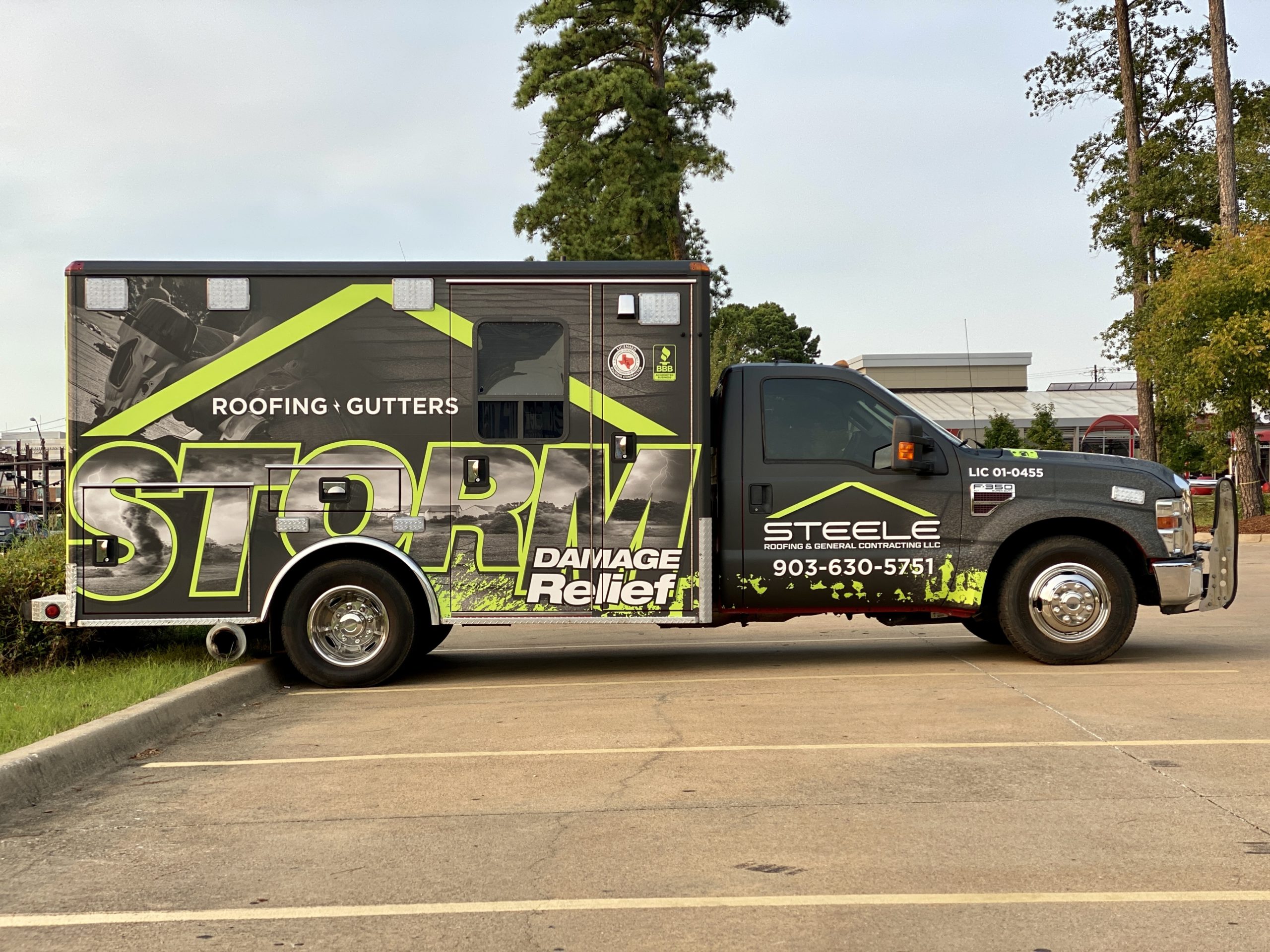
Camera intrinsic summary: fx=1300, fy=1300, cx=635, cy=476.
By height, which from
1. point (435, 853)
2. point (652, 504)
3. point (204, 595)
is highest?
point (652, 504)

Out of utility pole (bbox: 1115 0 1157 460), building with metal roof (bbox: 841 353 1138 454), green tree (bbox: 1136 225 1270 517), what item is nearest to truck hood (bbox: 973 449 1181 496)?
green tree (bbox: 1136 225 1270 517)

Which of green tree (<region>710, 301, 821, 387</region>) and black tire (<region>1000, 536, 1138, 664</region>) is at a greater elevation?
green tree (<region>710, 301, 821, 387</region>)

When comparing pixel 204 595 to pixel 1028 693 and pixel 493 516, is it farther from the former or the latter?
pixel 1028 693

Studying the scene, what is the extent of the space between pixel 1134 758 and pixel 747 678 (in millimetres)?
3336

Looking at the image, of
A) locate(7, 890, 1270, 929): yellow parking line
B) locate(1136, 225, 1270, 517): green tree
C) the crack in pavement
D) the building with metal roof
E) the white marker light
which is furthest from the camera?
the building with metal roof

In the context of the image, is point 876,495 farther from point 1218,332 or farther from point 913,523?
point 1218,332

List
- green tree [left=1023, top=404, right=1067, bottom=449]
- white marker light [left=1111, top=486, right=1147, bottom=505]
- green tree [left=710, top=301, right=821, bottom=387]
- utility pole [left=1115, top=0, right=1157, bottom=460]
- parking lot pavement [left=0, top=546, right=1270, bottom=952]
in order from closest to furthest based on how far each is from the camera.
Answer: parking lot pavement [left=0, top=546, right=1270, bottom=952]
white marker light [left=1111, top=486, right=1147, bottom=505]
utility pole [left=1115, top=0, right=1157, bottom=460]
green tree [left=1023, top=404, right=1067, bottom=449]
green tree [left=710, top=301, right=821, bottom=387]

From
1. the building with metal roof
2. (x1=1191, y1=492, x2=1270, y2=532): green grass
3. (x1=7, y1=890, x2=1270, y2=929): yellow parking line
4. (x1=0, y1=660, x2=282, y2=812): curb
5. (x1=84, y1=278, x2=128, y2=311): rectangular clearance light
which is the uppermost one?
the building with metal roof

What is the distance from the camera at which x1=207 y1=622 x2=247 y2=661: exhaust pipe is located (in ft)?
29.3

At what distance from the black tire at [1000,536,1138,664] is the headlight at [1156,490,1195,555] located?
0.36 metres

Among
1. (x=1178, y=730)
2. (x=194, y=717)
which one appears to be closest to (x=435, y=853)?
(x=194, y=717)

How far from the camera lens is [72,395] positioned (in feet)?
29.0

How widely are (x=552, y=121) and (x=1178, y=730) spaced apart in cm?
2513

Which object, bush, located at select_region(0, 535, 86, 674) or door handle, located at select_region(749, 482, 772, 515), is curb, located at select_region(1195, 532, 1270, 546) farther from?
bush, located at select_region(0, 535, 86, 674)
